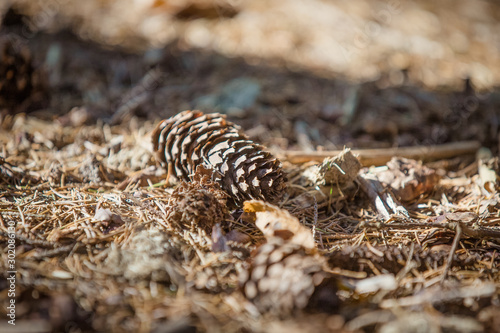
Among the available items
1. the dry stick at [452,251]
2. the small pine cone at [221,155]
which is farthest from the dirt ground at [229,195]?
the small pine cone at [221,155]

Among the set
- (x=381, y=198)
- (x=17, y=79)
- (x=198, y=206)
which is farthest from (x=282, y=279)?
(x=17, y=79)

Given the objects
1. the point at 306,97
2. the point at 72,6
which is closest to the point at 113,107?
the point at 306,97

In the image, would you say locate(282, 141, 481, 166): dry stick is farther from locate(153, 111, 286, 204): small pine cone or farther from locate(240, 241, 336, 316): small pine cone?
locate(240, 241, 336, 316): small pine cone

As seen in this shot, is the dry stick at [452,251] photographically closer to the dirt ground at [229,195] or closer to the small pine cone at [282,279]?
the dirt ground at [229,195]

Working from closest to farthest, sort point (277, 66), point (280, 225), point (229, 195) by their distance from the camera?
point (280, 225) < point (229, 195) < point (277, 66)

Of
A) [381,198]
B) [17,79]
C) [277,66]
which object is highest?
[277,66]

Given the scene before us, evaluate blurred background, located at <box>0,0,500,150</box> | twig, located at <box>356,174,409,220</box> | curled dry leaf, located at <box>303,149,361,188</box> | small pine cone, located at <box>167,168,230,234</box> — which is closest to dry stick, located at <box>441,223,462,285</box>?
twig, located at <box>356,174,409,220</box>

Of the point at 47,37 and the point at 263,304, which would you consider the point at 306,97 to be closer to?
the point at 263,304

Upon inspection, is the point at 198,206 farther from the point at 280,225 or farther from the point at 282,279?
the point at 282,279
